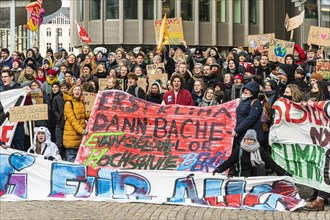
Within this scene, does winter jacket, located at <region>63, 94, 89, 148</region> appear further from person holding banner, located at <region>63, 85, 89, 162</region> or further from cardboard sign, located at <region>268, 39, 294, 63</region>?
Answer: cardboard sign, located at <region>268, 39, 294, 63</region>

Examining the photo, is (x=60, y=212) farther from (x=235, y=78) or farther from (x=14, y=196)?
(x=235, y=78)

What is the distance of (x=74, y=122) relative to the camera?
13305mm

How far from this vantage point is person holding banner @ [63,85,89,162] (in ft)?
43.6

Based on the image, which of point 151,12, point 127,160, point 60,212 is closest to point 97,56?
point 127,160

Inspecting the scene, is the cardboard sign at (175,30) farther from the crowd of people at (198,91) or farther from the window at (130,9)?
the window at (130,9)

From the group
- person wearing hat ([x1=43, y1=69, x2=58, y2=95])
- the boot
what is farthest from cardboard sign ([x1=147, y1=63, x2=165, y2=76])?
the boot

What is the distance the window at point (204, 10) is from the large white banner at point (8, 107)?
109 feet

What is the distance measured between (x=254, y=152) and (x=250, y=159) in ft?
0.37

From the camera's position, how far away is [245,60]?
17.9 metres

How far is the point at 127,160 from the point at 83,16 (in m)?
35.2

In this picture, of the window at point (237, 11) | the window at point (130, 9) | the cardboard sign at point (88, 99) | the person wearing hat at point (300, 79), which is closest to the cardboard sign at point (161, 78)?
the cardboard sign at point (88, 99)

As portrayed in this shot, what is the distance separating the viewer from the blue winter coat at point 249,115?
12109 mm

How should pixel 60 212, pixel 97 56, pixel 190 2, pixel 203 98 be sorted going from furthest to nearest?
1. pixel 190 2
2. pixel 97 56
3. pixel 203 98
4. pixel 60 212

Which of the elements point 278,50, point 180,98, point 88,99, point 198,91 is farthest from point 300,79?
point 88,99
